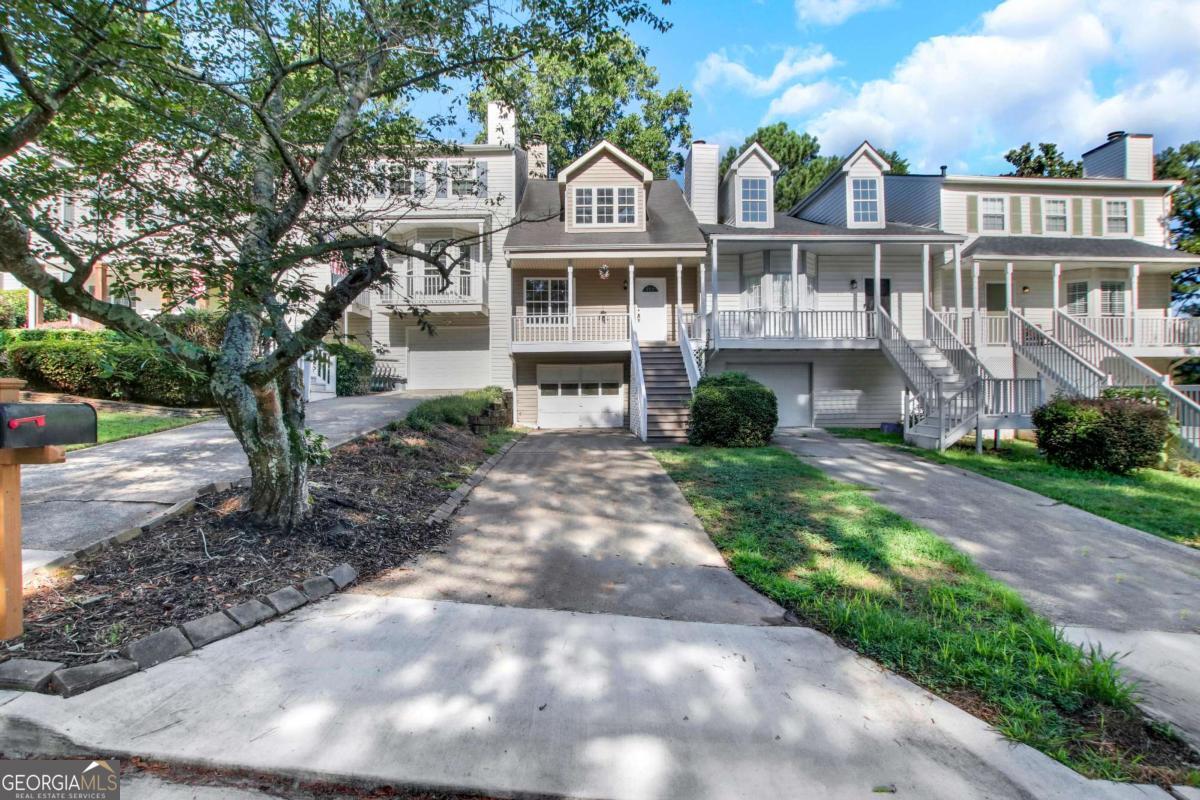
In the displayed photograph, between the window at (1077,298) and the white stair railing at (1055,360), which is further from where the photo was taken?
the window at (1077,298)

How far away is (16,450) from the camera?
3146mm

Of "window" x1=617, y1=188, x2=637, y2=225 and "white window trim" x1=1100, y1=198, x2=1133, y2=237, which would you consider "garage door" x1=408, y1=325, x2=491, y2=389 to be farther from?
"white window trim" x1=1100, y1=198, x2=1133, y2=237

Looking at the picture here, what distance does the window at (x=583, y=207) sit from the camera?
1673 centimetres

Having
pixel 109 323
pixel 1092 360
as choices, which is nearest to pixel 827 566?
pixel 109 323

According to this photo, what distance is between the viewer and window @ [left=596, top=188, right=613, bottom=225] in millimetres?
16672

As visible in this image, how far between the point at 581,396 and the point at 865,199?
1040cm

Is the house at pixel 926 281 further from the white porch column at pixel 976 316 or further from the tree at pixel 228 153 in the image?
→ the tree at pixel 228 153

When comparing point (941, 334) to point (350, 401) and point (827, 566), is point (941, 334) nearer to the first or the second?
point (827, 566)

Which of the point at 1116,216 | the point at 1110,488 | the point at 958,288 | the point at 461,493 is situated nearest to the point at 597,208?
the point at 958,288

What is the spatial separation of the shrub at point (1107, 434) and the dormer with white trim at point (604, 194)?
36.7 feet

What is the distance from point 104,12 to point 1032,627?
24.8 ft

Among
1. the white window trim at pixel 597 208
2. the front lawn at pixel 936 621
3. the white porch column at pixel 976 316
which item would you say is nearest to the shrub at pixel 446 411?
the front lawn at pixel 936 621

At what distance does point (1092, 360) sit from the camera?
1427 cm

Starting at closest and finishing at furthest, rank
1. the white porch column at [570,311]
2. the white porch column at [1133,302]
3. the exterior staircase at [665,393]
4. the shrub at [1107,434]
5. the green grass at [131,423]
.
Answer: the green grass at [131,423], the shrub at [1107,434], the exterior staircase at [665,393], the white porch column at [570,311], the white porch column at [1133,302]
